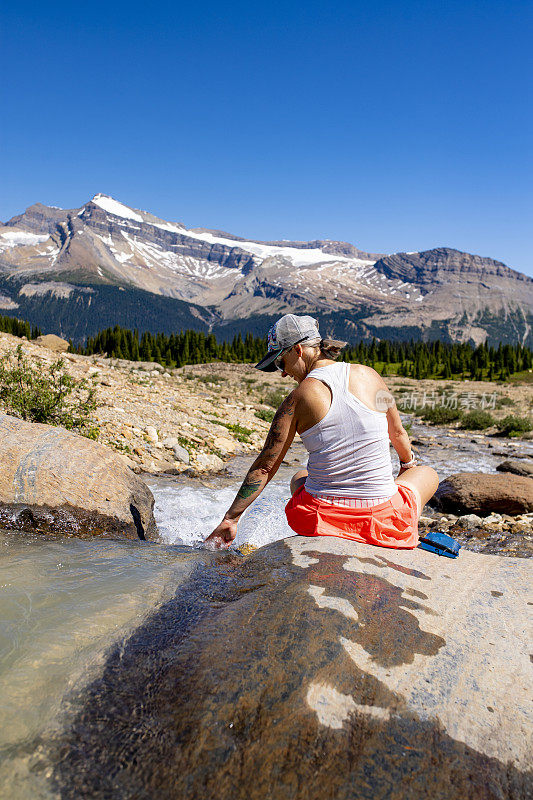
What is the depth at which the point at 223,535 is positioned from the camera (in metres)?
4.53

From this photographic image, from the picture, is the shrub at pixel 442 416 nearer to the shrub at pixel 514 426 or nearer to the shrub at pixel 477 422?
the shrub at pixel 477 422

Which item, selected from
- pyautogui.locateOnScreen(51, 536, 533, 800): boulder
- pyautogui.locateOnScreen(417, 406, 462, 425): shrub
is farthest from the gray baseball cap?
pyautogui.locateOnScreen(417, 406, 462, 425): shrub

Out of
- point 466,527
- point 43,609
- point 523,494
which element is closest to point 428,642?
point 43,609

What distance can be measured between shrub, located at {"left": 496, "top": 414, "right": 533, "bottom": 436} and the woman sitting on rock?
2507cm

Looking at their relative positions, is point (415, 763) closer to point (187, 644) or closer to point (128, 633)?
point (187, 644)

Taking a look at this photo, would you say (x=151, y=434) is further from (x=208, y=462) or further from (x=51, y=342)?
(x=51, y=342)

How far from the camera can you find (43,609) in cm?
374

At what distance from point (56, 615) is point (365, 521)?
266cm

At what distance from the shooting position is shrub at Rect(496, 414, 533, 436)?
2627cm

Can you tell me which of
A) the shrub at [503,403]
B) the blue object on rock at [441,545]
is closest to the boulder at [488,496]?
the blue object on rock at [441,545]

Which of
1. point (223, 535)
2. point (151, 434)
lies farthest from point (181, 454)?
point (223, 535)

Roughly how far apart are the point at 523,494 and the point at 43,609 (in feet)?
30.8

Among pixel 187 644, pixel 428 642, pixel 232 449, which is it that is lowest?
pixel 232 449

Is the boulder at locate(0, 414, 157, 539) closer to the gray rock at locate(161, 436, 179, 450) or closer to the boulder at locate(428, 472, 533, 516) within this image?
the gray rock at locate(161, 436, 179, 450)
